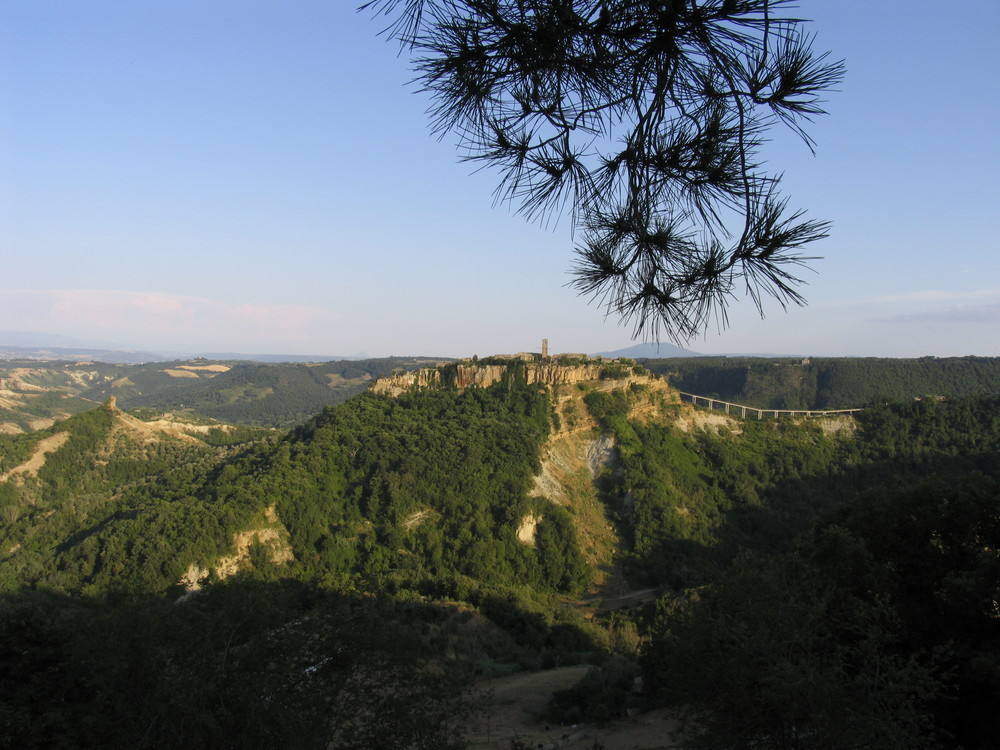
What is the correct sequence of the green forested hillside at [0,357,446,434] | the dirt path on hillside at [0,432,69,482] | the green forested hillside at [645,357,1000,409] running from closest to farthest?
the dirt path on hillside at [0,432,69,482] → the green forested hillside at [645,357,1000,409] → the green forested hillside at [0,357,446,434]

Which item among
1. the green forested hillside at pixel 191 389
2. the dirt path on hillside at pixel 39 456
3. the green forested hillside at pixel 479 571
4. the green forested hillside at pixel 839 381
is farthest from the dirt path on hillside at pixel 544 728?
the green forested hillside at pixel 191 389

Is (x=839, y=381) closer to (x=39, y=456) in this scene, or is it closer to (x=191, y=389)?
(x=39, y=456)

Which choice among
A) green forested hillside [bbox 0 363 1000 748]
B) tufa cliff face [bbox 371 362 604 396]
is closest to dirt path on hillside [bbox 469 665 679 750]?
green forested hillside [bbox 0 363 1000 748]

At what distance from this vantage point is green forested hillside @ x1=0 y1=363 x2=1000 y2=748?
8.50m

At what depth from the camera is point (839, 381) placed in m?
83.4

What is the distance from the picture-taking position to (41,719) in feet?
26.7

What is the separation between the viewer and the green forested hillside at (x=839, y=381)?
77.4 metres

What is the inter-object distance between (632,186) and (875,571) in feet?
40.3

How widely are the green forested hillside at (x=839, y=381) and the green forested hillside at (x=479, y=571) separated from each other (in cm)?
3301

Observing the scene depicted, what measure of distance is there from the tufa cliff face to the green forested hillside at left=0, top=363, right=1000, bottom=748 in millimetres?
1251

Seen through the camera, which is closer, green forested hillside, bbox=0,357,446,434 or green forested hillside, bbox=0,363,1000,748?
green forested hillside, bbox=0,363,1000,748

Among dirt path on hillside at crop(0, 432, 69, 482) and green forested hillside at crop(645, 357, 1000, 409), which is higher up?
green forested hillside at crop(645, 357, 1000, 409)

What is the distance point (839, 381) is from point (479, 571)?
7027 centimetres

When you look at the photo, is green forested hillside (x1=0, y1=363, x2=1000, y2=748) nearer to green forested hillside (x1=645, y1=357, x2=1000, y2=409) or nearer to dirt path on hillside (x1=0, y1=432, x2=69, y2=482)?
dirt path on hillside (x1=0, y1=432, x2=69, y2=482)
